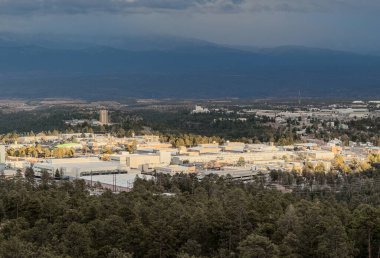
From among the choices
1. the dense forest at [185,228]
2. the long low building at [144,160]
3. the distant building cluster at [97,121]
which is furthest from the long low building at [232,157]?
the distant building cluster at [97,121]

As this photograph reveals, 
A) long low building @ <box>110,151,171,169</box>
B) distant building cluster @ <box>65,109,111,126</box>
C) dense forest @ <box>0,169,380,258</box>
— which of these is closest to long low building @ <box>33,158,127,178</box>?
long low building @ <box>110,151,171,169</box>

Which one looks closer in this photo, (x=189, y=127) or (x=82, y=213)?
(x=82, y=213)

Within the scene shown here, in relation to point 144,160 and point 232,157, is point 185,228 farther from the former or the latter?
point 232,157

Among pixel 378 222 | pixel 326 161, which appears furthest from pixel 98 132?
pixel 378 222

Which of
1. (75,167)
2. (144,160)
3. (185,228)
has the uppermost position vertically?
(185,228)

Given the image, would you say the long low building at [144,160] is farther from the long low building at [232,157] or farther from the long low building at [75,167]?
the long low building at [75,167]

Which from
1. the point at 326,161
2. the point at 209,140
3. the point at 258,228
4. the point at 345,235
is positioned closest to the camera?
the point at 345,235

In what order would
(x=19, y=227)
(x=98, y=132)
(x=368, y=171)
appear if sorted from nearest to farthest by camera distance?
(x=19, y=227) → (x=368, y=171) → (x=98, y=132)

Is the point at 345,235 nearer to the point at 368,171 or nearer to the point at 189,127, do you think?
the point at 368,171

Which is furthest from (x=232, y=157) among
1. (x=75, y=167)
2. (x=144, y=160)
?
(x=75, y=167)
